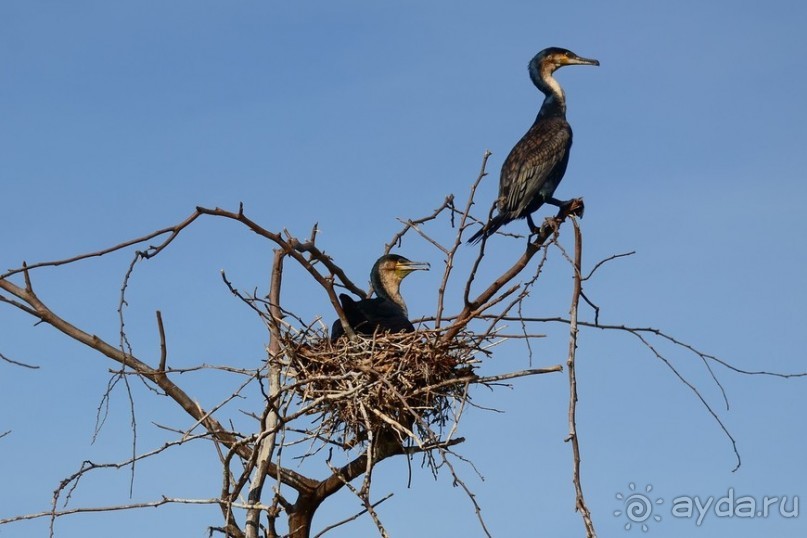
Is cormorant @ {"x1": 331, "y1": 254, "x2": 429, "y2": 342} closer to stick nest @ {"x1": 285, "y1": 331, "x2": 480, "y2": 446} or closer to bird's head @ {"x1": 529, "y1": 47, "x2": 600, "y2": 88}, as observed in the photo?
stick nest @ {"x1": 285, "y1": 331, "x2": 480, "y2": 446}

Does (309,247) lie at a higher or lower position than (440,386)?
higher

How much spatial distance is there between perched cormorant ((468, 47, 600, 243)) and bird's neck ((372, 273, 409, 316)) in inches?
29.4

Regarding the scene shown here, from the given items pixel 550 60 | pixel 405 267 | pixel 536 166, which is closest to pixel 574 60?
pixel 550 60

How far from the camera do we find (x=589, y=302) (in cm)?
495

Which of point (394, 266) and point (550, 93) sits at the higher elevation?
point (550, 93)

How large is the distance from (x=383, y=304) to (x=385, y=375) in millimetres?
1189

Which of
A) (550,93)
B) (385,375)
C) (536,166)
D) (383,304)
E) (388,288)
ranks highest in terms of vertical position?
(550,93)

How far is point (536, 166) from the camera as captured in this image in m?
7.14

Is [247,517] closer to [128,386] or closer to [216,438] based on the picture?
[216,438]

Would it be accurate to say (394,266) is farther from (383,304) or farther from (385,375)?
(385,375)

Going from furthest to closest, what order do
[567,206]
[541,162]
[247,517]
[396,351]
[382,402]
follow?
1. [541,162]
2. [567,206]
3. [396,351]
4. [382,402]
5. [247,517]

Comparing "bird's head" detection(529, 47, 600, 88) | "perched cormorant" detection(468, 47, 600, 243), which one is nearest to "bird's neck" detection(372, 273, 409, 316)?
"perched cormorant" detection(468, 47, 600, 243)

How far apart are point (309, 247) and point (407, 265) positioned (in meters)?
1.80

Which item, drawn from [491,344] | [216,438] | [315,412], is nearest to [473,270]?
[491,344]
